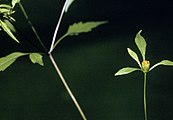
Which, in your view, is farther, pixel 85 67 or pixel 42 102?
pixel 85 67

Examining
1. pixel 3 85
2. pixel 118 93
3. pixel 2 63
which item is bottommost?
pixel 118 93

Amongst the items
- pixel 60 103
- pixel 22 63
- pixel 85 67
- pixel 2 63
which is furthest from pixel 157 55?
pixel 2 63

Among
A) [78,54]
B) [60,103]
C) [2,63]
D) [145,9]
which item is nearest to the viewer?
[2,63]

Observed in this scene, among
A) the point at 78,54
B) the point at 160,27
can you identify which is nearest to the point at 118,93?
the point at 78,54

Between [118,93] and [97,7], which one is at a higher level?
[97,7]

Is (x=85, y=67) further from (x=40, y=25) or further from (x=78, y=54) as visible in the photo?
(x=40, y=25)

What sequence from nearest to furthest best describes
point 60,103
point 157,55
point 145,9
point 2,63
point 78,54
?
point 2,63
point 60,103
point 157,55
point 78,54
point 145,9
